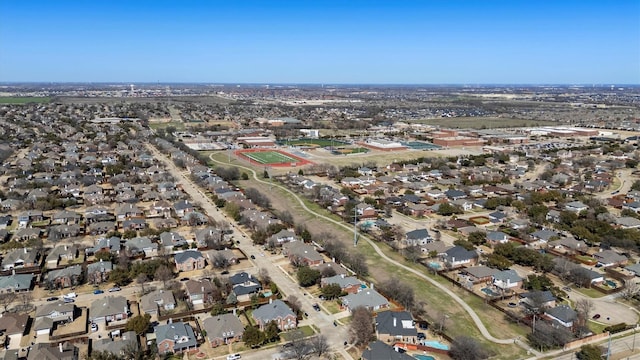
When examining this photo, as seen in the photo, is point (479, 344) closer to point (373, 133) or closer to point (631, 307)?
point (631, 307)

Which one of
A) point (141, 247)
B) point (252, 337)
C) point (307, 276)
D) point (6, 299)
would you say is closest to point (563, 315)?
point (307, 276)

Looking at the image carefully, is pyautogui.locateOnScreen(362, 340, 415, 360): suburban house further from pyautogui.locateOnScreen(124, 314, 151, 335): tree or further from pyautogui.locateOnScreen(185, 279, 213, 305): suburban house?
pyautogui.locateOnScreen(124, 314, 151, 335): tree

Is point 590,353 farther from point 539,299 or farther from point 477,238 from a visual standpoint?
point 477,238

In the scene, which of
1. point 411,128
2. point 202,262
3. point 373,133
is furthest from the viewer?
point 411,128

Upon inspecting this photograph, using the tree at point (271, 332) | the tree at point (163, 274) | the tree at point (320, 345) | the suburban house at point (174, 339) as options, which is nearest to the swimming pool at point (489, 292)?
the tree at point (320, 345)

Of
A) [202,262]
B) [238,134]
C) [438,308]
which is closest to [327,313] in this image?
[438,308]

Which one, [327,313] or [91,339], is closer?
[91,339]

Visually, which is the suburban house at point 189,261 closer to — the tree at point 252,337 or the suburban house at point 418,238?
the tree at point 252,337
